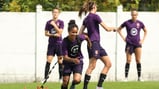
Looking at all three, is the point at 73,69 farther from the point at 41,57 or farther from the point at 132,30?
the point at 41,57

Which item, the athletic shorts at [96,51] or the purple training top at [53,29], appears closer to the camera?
→ the athletic shorts at [96,51]

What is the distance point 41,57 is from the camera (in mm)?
21406

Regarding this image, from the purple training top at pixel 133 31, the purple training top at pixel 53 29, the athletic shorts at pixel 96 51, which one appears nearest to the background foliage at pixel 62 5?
the purple training top at pixel 133 31

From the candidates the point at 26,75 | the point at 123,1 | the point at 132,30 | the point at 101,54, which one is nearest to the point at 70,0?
the point at 123,1

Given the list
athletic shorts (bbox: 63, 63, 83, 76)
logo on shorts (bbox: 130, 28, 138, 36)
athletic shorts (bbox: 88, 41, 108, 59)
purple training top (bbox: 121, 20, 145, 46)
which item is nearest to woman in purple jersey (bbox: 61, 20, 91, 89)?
athletic shorts (bbox: 63, 63, 83, 76)

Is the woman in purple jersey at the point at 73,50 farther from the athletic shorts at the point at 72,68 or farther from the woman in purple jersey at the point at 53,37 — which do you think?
the woman in purple jersey at the point at 53,37

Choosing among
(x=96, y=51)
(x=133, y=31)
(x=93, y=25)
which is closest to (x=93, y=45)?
(x=96, y=51)

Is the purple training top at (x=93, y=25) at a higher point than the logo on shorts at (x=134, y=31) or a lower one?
higher

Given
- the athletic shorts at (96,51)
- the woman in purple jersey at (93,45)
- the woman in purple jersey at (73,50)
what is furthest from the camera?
the woman in purple jersey at (93,45)

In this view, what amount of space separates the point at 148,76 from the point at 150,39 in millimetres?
1355

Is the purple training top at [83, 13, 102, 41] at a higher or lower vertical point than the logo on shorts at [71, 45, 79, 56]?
higher

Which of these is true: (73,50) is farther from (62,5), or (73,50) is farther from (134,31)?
(62,5)

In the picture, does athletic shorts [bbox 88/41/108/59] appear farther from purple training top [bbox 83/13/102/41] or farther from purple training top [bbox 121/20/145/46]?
purple training top [bbox 121/20/145/46]

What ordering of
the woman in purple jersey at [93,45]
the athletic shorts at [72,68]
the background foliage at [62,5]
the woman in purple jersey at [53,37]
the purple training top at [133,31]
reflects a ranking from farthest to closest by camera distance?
1. the background foliage at [62,5]
2. the purple training top at [133,31]
3. the woman in purple jersey at [53,37]
4. the woman in purple jersey at [93,45]
5. the athletic shorts at [72,68]
